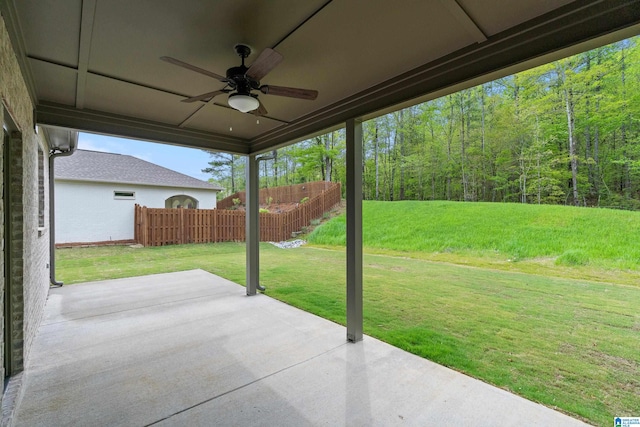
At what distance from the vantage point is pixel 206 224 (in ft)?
37.8

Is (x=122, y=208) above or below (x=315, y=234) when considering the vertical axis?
above

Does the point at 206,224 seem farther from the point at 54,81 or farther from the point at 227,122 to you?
the point at 54,81

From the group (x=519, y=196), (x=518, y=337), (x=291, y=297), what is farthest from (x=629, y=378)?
→ (x=519, y=196)

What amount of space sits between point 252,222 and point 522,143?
40.8 feet

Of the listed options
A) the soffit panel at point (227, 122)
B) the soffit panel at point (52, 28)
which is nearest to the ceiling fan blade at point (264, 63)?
the soffit panel at point (52, 28)

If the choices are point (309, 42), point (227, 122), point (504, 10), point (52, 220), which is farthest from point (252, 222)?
point (504, 10)

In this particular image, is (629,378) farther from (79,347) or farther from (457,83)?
(79,347)

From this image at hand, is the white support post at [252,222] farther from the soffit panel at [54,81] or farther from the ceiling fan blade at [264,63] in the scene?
the ceiling fan blade at [264,63]

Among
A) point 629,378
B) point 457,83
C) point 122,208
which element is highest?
point 457,83

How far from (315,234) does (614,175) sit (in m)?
10.3

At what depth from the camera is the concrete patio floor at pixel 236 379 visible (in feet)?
6.24

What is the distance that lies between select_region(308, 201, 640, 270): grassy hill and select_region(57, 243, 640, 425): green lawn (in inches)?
62.1

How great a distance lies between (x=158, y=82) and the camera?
8.72ft

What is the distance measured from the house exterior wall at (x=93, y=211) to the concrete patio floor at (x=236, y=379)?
→ 8367mm
